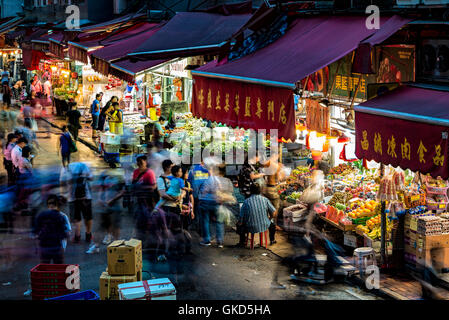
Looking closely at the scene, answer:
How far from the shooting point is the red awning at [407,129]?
8016mm

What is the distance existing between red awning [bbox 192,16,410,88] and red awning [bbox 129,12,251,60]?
4.81 ft

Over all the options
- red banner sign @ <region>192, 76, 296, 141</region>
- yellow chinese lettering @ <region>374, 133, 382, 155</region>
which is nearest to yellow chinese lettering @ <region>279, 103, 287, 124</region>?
red banner sign @ <region>192, 76, 296, 141</region>

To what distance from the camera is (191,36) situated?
52.1 feet

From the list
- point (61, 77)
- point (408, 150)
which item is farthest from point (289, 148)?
point (61, 77)

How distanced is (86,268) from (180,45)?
5856mm

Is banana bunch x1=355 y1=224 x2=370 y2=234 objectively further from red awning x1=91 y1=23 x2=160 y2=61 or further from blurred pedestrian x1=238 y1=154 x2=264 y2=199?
red awning x1=91 y1=23 x2=160 y2=61

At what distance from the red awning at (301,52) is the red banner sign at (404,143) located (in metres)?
1.16

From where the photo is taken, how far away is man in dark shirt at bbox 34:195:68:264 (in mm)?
10820

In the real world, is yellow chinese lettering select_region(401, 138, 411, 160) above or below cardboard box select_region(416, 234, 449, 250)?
above

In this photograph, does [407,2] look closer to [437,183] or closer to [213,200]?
[437,183]

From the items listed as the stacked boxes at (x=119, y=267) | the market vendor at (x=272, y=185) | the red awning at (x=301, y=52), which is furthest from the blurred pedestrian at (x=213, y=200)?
the stacked boxes at (x=119, y=267)

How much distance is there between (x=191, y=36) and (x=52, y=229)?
6.85 metres

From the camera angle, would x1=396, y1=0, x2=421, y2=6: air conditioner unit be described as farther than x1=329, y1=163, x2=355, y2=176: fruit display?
No

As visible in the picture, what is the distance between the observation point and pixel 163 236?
12.7 metres
